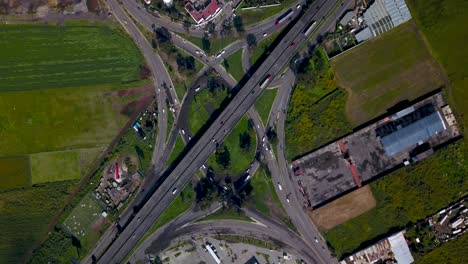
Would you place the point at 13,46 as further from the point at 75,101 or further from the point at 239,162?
the point at 239,162

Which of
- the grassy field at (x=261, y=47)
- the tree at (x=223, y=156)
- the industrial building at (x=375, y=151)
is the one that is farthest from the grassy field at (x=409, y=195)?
the grassy field at (x=261, y=47)

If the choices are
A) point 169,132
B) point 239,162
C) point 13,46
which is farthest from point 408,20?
point 13,46

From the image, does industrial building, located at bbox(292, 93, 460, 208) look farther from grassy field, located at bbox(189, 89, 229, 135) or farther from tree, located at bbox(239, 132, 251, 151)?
grassy field, located at bbox(189, 89, 229, 135)

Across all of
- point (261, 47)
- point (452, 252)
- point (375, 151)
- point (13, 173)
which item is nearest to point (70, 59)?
point (13, 173)

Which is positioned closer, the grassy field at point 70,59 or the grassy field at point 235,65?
the grassy field at point 235,65

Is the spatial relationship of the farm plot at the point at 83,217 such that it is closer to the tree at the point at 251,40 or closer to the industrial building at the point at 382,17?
the tree at the point at 251,40

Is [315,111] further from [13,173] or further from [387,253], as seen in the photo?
[13,173]
